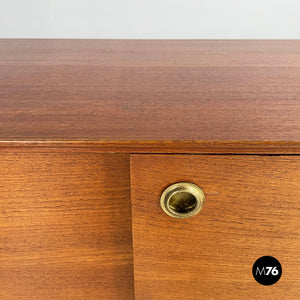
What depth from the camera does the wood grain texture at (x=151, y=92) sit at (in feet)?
1.34

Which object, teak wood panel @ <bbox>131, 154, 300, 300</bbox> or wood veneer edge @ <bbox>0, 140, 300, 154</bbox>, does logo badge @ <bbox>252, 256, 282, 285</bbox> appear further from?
wood veneer edge @ <bbox>0, 140, 300, 154</bbox>

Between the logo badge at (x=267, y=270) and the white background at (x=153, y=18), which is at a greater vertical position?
the white background at (x=153, y=18)

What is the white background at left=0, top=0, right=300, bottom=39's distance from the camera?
89cm

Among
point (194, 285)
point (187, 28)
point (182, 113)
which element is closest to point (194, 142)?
point (182, 113)

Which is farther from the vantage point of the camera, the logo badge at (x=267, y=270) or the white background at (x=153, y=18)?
the white background at (x=153, y=18)

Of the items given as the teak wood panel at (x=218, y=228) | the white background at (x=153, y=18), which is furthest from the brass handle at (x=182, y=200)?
the white background at (x=153, y=18)

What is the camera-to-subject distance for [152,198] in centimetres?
42

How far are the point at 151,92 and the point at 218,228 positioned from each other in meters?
0.18

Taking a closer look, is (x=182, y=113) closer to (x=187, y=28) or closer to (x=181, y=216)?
(x=181, y=216)

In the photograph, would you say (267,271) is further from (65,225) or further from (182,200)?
(65,225)

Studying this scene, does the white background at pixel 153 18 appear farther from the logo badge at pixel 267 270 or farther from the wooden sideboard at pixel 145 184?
the logo badge at pixel 267 270

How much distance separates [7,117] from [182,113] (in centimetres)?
19

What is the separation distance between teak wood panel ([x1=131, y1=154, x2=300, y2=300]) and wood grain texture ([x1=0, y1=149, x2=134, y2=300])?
0.13 feet

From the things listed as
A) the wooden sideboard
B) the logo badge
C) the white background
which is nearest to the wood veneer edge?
the wooden sideboard
